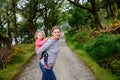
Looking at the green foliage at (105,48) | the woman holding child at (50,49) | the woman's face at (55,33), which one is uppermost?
the woman's face at (55,33)

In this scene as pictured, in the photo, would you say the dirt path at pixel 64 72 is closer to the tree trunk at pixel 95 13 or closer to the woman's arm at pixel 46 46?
the woman's arm at pixel 46 46

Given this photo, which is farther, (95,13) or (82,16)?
(82,16)

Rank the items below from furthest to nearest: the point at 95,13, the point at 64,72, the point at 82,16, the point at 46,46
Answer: the point at 82,16 < the point at 95,13 < the point at 64,72 < the point at 46,46

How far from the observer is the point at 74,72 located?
1240cm

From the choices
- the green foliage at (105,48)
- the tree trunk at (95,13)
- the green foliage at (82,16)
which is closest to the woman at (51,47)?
the green foliage at (105,48)

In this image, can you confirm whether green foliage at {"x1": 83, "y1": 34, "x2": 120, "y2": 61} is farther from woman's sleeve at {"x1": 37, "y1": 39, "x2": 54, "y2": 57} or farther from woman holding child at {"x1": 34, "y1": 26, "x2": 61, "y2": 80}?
woman's sleeve at {"x1": 37, "y1": 39, "x2": 54, "y2": 57}

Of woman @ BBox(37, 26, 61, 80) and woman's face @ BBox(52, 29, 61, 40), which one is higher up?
woman's face @ BBox(52, 29, 61, 40)

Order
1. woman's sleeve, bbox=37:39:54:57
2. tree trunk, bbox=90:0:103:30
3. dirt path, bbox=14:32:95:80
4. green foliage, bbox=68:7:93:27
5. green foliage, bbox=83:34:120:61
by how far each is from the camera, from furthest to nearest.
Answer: green foliage, bbox=68:7:93:27 → tree trunk, bbox=90:0:103:30 → green foliage, bbox=83:34:120:61 → dirt path, bbox=14:32:95:80 → woman's sleeve, bbox=37:39:54:57

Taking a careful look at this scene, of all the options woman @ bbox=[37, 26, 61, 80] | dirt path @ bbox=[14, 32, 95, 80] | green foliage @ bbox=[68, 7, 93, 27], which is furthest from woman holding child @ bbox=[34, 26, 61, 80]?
green foliage @ bbox=[68, 7, 93, 27]

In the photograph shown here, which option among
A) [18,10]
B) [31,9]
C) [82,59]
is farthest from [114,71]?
[18,10]

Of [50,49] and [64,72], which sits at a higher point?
[50,49]

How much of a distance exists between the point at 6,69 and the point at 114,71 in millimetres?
4625

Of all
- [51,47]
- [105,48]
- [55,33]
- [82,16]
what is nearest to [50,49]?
[51,47]

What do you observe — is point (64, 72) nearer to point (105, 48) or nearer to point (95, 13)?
point (105, 48)
